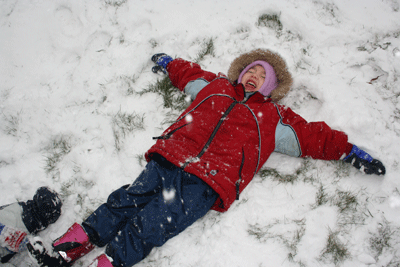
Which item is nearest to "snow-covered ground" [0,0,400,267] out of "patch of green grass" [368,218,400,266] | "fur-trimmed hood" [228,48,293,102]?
"patch of green grass" [368,218,400,266]

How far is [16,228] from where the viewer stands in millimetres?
2121

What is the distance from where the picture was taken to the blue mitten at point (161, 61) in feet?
9.98

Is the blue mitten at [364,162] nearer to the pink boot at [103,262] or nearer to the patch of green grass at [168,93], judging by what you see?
the patch of green grass at [168,93]

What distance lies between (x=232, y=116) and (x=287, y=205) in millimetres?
1173

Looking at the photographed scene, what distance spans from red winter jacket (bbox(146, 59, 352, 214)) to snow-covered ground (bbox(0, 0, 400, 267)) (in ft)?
1.19

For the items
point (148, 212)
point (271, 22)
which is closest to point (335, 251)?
point (148, 212)

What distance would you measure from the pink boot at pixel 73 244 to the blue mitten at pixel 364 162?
9.41 ft

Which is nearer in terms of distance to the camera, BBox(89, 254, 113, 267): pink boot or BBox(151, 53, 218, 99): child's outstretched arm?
BBox(89, 254, 113, 267): pink boot

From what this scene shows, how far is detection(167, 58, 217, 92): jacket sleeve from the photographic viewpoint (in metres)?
2.84

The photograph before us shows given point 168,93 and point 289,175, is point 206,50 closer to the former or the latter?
point 168,93

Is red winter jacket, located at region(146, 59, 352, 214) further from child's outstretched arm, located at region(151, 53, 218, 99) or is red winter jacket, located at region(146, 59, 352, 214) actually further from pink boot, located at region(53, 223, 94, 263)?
pink boot, located at region(53, 223, 94, 263)

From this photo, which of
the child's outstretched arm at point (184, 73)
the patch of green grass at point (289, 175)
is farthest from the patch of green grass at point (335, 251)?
the child's outstretched arm at point (184, 73)

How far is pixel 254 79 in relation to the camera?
9.17ft

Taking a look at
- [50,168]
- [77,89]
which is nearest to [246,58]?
[77,89]
